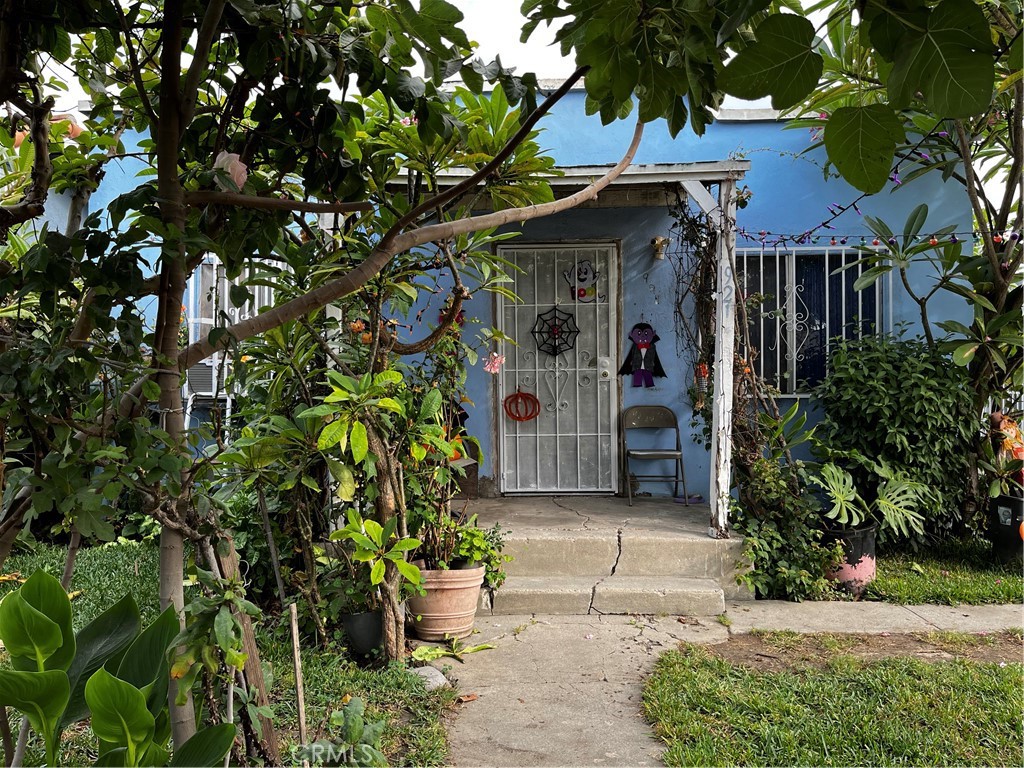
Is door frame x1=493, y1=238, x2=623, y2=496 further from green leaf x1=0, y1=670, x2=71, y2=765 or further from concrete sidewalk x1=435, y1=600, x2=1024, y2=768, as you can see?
green leaf x1=0, y1=670, x2=71, y2=765

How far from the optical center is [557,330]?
7.34 m

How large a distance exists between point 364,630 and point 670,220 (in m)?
4.81

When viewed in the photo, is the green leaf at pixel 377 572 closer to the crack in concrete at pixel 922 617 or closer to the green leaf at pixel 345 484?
the green leaf at pixel 345 484

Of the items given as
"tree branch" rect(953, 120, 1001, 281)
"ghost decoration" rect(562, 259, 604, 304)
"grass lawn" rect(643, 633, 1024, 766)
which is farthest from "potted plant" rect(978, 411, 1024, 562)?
"ghost decoration" rect(562, 259, 604, 304)

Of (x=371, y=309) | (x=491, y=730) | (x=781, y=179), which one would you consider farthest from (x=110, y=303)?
(x=781, y=179)

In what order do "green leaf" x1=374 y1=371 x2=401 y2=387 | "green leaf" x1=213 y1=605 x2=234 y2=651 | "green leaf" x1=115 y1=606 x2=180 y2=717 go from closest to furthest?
"green leaf" x1=213 y1=605 x2=234 y2=651 → "green leaf" x1=115 y1=606 x2=180 y2=717 → "green leaf" x1=374 y1=371 x2=401 y2=387

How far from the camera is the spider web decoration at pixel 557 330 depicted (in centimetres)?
734

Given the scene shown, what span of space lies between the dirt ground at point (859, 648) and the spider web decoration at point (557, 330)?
347 cm

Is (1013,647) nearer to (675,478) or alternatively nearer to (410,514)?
(675,478)

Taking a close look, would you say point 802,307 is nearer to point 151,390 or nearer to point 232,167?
point 232,167

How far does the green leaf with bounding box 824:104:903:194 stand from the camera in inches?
31.1

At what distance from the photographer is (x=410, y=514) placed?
4383 millimetres

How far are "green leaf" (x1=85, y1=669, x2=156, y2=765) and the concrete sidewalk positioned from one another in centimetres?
170

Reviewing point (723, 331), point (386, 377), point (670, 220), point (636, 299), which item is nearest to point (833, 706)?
point (386, 377)
